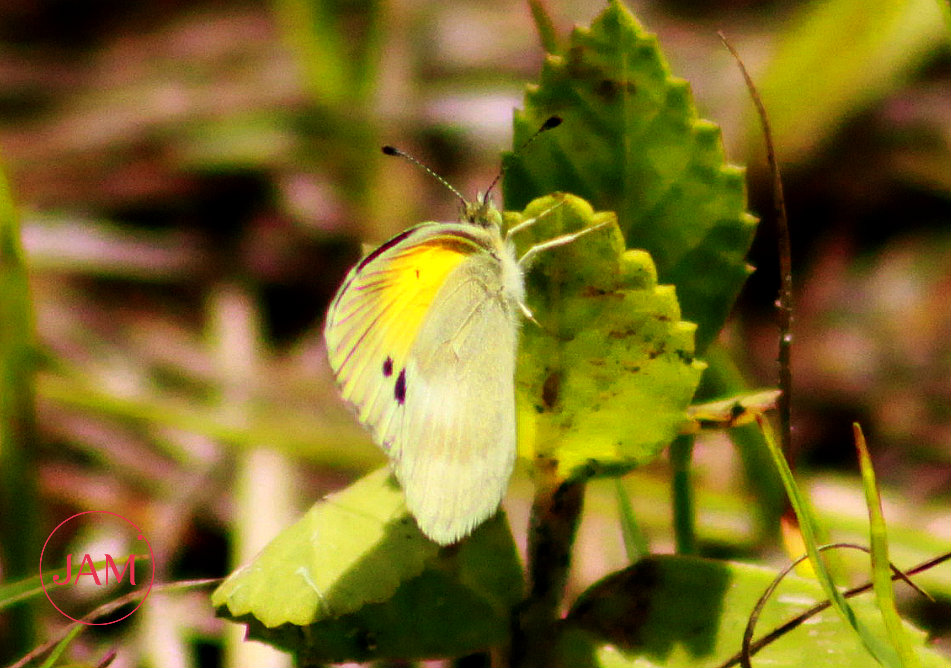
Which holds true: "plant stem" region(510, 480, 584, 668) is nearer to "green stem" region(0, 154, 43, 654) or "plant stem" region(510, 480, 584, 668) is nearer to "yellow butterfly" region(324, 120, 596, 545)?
"yellow butterfly" region(324, 120, 596, 545)

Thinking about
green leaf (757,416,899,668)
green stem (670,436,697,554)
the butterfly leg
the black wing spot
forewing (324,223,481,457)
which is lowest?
green stem (670,436,697,554)

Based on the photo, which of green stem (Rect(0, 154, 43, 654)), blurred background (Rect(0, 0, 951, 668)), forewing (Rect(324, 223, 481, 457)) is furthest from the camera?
blurred background (Rect(0, 0, 951, 668))

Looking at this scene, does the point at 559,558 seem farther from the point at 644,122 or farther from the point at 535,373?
the point at 644,122

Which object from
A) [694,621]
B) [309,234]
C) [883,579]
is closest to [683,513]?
[694,621]

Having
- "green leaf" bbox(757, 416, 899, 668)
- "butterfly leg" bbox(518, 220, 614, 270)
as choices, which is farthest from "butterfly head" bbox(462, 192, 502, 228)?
"green leaf" bbox(757, 416, 899, 668)

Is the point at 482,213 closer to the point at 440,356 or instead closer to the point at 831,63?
the point at 440,356

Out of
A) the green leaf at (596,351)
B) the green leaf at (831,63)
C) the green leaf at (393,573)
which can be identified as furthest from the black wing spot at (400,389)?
the green leaf at (831,63)

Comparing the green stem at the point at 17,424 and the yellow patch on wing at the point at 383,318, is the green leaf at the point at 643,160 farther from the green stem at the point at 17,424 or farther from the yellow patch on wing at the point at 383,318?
the green stem at the point at 17,424

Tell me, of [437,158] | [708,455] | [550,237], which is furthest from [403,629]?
[437,158]
